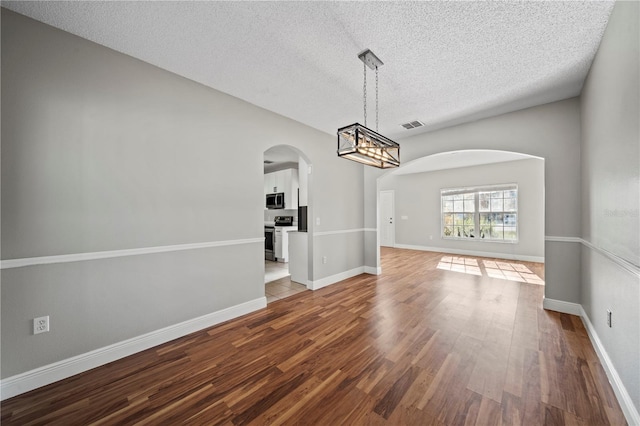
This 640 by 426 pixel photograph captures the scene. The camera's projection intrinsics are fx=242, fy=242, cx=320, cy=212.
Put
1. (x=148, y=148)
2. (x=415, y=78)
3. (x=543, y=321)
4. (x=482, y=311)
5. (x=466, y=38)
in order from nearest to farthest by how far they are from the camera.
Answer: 1. (x=466, y=38)
2. (x=148, y=148)
3. (x=415, y=78)
4. (x=543, y=321)
5. (x=482, y=311)

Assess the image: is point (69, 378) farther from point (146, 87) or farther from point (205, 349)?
point (146, 87)

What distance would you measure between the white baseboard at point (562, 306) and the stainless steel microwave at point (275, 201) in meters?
5.40

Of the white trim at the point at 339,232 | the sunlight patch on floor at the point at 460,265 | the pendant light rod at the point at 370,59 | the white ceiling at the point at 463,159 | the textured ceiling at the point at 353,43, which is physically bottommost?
the sunlight patch on floor at the point at 460,265

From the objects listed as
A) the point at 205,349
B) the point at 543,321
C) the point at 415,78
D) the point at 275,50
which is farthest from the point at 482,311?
the point at 275,50

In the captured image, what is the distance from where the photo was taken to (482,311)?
3146mm

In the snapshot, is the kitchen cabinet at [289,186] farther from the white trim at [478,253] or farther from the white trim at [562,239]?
the white trim at [562,239]

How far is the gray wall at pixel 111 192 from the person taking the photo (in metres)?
1.80

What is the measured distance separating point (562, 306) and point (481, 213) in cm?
442

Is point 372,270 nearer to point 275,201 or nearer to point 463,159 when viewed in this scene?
point 275,201

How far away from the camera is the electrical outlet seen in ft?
6.02

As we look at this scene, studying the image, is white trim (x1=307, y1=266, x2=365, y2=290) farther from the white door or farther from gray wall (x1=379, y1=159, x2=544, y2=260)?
the white door

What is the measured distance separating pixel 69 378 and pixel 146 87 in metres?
2.63

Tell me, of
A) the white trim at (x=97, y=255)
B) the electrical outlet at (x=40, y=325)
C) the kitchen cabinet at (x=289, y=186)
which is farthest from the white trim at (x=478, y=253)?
the electrical outlet at (x=40, y=325)

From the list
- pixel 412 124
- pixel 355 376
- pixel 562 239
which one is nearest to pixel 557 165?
pixel 562 239
